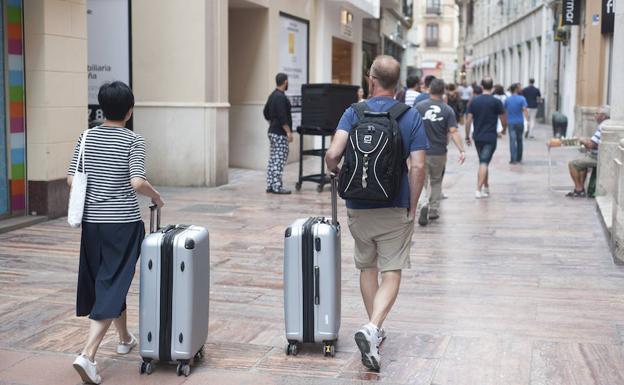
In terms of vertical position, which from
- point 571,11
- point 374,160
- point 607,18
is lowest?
point 374,160

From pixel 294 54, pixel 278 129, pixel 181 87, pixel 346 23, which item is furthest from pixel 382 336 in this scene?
pixel 346 23

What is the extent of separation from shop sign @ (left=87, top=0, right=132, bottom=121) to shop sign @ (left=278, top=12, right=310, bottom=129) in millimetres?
4649

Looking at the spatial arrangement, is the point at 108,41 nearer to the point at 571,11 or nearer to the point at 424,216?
the point at 424,216

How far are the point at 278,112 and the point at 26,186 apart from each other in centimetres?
428

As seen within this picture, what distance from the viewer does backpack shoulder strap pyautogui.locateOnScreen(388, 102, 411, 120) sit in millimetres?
5242

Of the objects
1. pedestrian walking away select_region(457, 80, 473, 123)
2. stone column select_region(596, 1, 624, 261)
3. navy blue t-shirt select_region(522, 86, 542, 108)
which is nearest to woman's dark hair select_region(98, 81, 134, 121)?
stone column select_region(596, 1, 624, 261)

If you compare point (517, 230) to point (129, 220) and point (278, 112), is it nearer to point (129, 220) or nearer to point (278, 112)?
point (278, 112)

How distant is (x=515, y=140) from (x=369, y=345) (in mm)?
15372

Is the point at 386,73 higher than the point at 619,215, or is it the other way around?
the point at 386,73

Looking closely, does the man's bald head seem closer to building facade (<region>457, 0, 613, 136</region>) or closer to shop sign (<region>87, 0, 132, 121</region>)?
shop sign (<region>87, 0, 132, 121</region>)

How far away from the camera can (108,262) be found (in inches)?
204

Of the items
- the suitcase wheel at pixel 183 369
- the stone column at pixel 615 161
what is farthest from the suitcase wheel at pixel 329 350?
the stone column at pixel 615 161

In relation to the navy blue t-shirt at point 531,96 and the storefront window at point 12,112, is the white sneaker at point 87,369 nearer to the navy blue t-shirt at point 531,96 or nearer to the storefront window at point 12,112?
the storefront window at point 12,112

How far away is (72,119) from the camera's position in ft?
36.3
